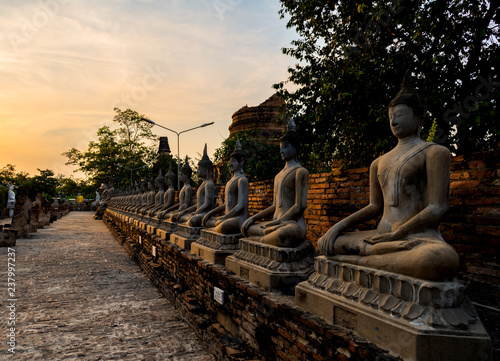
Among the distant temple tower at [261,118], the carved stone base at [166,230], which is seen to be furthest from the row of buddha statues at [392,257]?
the distant temple tower at [261,118]

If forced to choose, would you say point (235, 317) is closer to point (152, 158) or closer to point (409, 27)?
point (409, 27)

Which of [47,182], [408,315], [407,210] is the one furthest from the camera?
[47,182]

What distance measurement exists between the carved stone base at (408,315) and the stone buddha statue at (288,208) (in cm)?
110

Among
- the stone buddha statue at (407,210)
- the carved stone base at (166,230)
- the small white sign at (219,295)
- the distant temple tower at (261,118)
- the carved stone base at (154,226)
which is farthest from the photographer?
the distant temple tower at (261,118)

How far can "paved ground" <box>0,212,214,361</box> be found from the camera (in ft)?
13.6

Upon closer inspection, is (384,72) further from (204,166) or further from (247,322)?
(247,322)

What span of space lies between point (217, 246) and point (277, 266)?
1.72m

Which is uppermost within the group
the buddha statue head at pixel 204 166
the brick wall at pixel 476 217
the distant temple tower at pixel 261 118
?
the distant temple tower at pixel 261 118

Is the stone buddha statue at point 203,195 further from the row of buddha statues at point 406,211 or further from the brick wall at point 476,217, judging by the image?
the brick wall at point 476,217

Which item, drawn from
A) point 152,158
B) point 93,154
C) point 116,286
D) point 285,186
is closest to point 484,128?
point 285,186

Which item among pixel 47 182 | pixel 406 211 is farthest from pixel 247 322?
pixel 47 182

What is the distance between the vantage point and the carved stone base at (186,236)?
21.9 feet

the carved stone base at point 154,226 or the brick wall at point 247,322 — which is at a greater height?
the carved stone base at point 154,226

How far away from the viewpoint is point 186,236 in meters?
6.86
